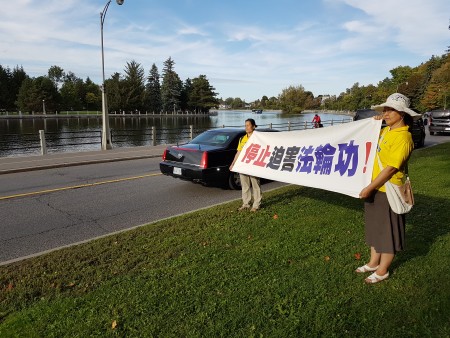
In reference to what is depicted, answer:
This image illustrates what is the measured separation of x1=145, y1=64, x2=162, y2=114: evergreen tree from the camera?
369 feet

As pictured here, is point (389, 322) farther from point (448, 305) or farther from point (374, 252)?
point (374, 252)

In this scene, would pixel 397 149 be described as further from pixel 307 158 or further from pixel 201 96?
pixel 201 96

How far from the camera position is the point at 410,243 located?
4.76 metres

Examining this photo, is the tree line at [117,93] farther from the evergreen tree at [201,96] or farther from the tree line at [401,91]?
the tree line at [401,91]

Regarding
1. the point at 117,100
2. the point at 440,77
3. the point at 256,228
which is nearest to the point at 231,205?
the point at 256,228

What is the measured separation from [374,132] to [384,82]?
15794 centimetres

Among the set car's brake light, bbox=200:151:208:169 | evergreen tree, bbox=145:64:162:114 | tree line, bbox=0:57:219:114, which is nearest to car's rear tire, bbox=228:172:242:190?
car's brake light, bbox=200:151:208:169

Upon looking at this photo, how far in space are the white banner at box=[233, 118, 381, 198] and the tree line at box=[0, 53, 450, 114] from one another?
81.5m

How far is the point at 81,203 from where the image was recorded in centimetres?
753

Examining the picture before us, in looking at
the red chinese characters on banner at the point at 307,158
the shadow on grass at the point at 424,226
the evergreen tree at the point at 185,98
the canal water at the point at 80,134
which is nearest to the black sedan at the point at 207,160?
the red chinese characters on banner at the point at 307,158

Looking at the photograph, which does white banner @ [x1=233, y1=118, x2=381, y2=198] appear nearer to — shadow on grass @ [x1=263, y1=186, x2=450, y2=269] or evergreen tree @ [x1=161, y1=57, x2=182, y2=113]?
shadow on grass @ [x1=263, y1=186, x2=450, y2=269]

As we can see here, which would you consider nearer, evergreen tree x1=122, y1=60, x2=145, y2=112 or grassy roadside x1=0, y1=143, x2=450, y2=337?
grassy roadside x1=0, y1=143, x2=450, y2=337

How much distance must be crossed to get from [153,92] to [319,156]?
116 meters

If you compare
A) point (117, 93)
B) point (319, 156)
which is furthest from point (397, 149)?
point (117, 93)
